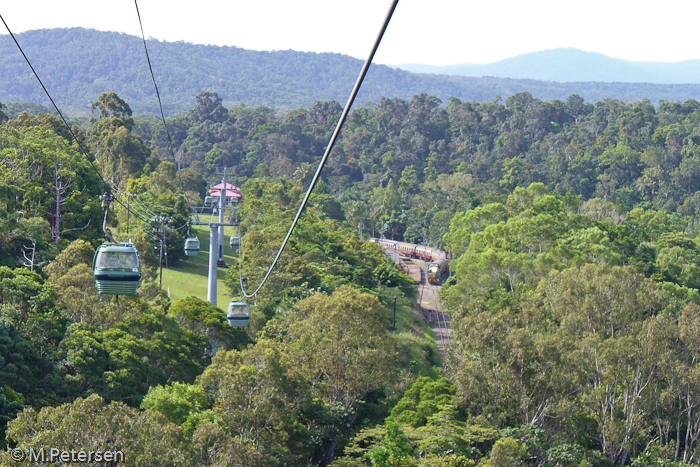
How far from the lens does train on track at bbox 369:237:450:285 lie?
7281 cm

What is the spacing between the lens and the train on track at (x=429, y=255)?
72812mm

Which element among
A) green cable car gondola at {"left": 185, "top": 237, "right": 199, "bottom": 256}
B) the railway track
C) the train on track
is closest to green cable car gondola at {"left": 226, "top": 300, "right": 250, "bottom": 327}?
green cable car gondola at {"left": 185, "top": 237, "right": 199, "bottom": 256}

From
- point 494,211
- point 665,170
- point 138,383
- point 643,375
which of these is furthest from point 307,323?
point 665,170

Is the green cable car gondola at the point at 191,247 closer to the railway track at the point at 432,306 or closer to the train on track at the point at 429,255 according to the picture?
the railway track at the point at 432,306

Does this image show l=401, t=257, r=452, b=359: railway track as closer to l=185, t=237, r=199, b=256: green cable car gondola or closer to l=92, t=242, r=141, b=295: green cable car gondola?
l=185, t=237, r=199, b=256: green cable car gondola

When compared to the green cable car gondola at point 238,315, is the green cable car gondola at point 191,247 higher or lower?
higher

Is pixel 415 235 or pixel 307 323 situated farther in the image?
pixel 415 235

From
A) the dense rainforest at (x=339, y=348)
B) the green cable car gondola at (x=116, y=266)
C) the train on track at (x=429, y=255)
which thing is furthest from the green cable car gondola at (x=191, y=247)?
the train on track at (x=429, y=255)

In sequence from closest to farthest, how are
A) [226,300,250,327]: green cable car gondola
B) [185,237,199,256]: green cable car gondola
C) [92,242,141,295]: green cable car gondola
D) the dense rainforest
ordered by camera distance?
[92,242,141,295]: green cable car gondola < the dense rainforest < [226,300,250,327]: green cable car gondola < [185,237,199,256]: green cable car gondola

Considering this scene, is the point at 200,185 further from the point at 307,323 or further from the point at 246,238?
the point at 307,323

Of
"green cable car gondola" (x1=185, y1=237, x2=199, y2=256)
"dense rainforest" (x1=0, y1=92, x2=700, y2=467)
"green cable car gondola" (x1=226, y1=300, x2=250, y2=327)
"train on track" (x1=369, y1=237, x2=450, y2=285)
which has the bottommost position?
"train on track" (x1=369, y1=237, x2=450, y2=285)

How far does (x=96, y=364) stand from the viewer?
84.1 ft

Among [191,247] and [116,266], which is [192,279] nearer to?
[191,247]

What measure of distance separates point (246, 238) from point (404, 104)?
12550 cm
